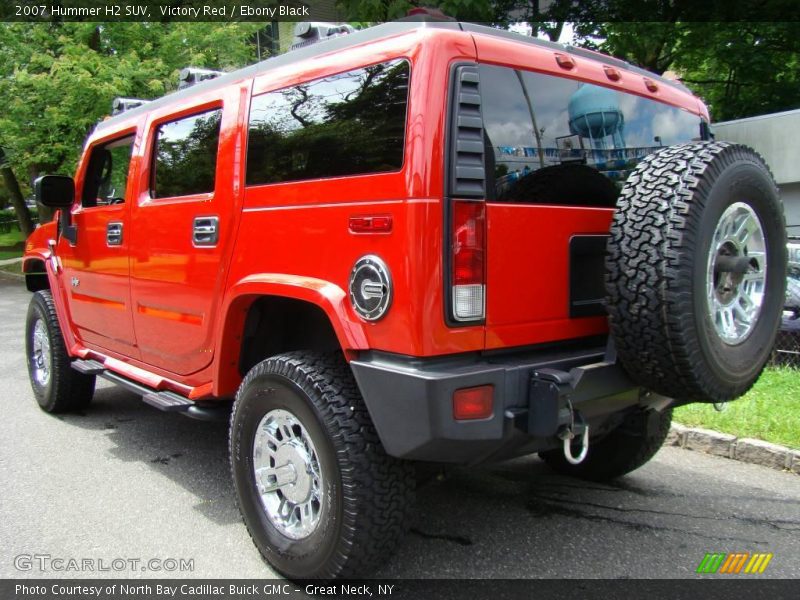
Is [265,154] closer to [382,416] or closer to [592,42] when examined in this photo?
[382,416]

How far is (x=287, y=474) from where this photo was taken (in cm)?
284

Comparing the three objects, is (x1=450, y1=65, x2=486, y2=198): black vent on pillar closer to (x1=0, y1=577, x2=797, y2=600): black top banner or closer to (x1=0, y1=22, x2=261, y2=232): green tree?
(x1=0, y1=577, x2=797, y2=600): black top banner

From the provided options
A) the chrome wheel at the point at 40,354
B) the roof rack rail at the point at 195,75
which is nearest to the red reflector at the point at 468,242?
the roof rack rail at the point at 195,75

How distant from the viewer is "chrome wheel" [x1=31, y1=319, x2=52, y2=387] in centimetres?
543

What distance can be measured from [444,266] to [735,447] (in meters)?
3.12

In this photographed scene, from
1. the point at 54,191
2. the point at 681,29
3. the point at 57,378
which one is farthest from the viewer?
the point at 681,29

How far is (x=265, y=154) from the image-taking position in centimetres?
305

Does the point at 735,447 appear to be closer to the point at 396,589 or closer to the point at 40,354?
the point at 396,589

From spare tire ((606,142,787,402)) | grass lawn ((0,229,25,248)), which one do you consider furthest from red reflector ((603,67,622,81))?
grass lawn ((0,229,25,248))

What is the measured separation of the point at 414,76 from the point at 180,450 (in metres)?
3.26

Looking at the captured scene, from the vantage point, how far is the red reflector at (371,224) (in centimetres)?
242

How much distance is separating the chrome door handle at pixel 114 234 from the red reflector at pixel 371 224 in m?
2.24

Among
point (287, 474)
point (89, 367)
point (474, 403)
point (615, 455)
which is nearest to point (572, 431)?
point (474, 403)

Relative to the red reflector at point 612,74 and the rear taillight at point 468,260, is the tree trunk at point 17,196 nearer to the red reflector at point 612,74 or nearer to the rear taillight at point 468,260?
the red reflector at point 612,74
